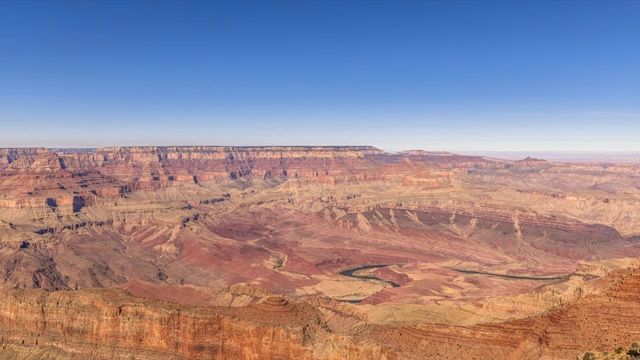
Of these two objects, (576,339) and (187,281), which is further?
(187,281)

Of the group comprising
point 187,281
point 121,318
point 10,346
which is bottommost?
point 187,281

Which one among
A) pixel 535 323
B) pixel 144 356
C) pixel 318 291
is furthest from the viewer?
pixel 318 291

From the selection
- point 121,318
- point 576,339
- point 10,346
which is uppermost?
point 576,339

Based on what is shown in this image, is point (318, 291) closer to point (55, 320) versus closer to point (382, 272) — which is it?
point (382, 272)

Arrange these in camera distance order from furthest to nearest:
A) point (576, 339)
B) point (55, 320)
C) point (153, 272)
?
1. point (153, 272)
2. point (55, 320)
3. point (576, 339)

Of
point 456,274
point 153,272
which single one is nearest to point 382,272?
point 456,274

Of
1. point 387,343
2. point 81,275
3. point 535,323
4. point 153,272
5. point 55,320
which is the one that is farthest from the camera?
point 153,272

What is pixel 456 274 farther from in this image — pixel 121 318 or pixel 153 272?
pixel 121 318

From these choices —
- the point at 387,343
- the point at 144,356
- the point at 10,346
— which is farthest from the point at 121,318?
the point at 387,343

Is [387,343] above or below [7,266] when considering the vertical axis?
above
